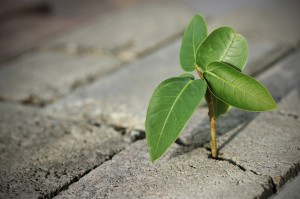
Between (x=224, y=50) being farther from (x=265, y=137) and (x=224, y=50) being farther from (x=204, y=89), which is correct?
(x=265, y=137)

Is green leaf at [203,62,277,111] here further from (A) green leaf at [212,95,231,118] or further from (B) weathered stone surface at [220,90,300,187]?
(B) weathered stone surface at [220,90,300,187]

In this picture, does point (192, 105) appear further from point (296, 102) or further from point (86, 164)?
point (296, 102)

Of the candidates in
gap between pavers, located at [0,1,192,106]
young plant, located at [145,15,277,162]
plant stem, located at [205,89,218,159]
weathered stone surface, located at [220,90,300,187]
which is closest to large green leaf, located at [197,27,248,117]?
young plant, located at [145,15,277,162]

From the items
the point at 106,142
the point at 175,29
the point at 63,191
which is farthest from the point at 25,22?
the point at 63,191

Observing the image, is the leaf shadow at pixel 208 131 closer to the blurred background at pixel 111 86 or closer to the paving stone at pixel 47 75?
the blurred background at pixel 111 86

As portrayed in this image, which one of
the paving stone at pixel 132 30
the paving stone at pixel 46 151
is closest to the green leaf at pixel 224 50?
the paving stone at pixel 46 151

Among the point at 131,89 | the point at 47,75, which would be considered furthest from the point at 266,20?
the point at 47,75
